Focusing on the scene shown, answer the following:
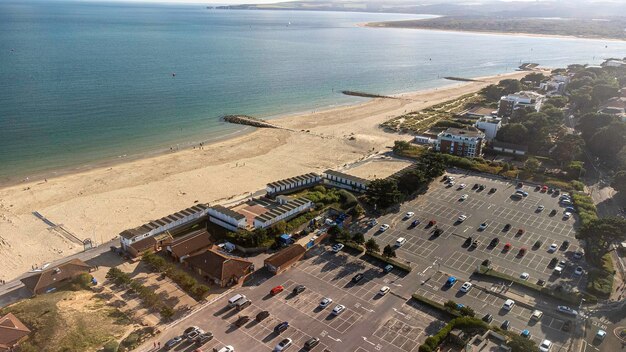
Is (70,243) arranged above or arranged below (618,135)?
below

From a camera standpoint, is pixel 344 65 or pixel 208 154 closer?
pixel 208 154

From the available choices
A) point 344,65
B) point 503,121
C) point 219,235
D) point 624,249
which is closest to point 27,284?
point 219,235

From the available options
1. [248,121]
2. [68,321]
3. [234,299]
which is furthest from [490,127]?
[68,321]

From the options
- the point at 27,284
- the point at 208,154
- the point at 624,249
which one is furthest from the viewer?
the point at 208,154

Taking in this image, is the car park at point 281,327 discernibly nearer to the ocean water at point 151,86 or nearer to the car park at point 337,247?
the car park at point 337,247

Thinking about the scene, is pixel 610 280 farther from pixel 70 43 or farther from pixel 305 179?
pixel 70 43

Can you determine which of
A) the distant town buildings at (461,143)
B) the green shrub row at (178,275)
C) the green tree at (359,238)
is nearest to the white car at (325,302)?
the green tree at (359,238)
